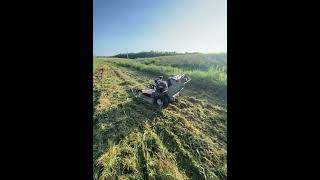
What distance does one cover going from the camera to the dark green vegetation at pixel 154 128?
1999mm

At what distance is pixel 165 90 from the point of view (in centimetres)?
252

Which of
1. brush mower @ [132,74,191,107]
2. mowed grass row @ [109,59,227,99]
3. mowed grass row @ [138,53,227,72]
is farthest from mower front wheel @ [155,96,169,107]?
mowed grass row @ [138,53,227,72]

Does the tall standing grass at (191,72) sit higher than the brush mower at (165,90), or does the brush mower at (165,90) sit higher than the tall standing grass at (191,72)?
the tall standing grass at (191,72)

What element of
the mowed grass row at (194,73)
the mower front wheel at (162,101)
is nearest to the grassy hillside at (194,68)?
the mowed grass row at (194,73)

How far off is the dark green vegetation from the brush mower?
66mm

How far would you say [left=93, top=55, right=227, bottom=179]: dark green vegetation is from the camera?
1999mm

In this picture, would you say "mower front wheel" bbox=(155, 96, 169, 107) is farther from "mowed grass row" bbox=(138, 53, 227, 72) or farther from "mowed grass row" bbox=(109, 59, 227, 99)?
"mowed grass row" bbox=(138, 53, 227, 72)

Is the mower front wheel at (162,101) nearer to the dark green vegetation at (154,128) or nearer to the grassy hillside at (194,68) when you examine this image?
the dark green vegetation at (154,128)

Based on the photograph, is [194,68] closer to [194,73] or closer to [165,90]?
[194,73]

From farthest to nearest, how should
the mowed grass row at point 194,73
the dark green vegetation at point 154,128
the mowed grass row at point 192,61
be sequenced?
the mowed grass row at point 194,73, the mowed grass row at point 192,61, the dark green vegetation at point 154,128
